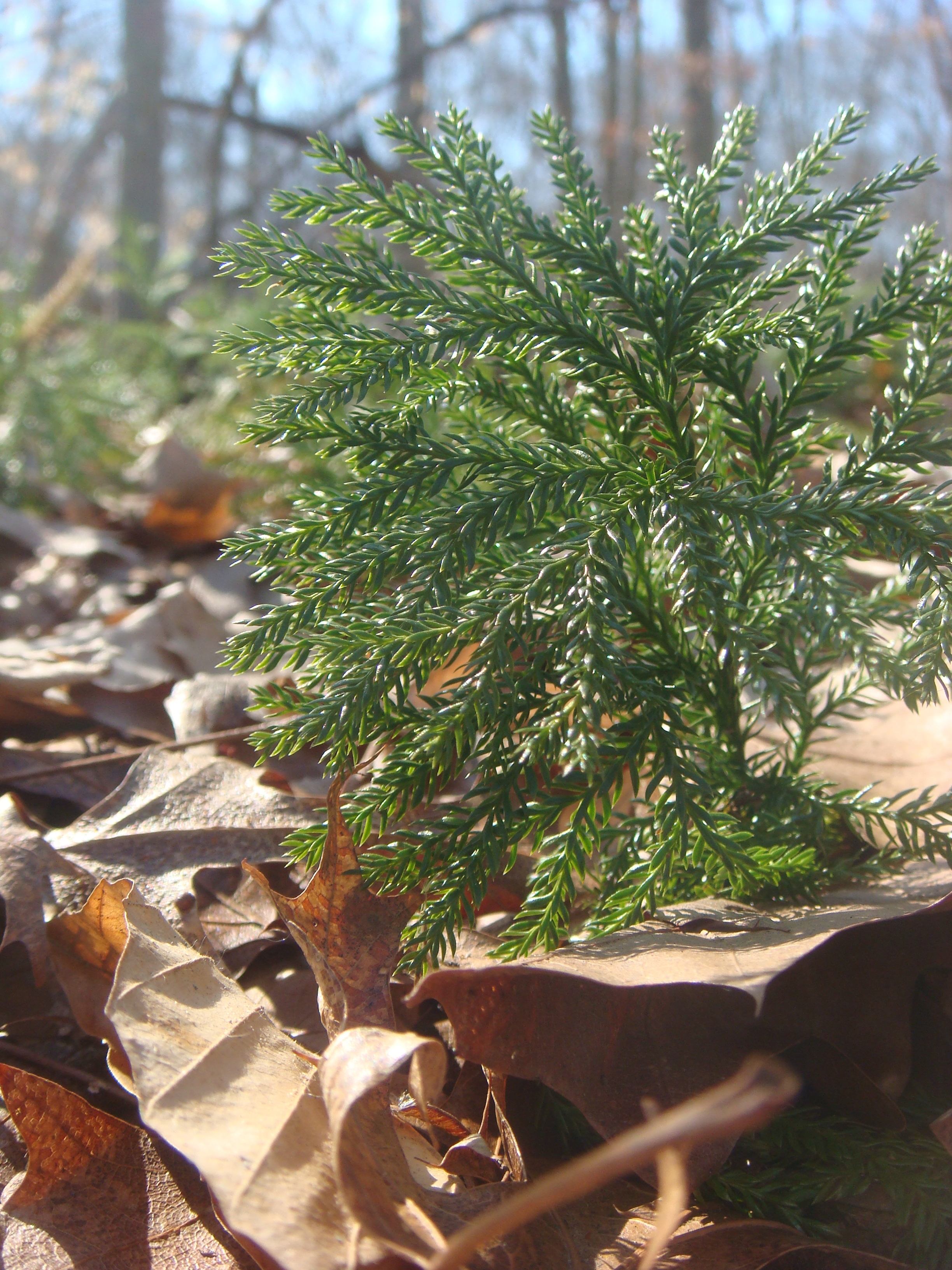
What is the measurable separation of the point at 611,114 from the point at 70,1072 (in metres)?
14.8

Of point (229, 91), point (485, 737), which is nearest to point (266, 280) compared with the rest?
point (485, 737)

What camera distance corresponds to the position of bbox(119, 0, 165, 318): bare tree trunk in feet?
29.4

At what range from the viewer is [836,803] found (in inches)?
56.9

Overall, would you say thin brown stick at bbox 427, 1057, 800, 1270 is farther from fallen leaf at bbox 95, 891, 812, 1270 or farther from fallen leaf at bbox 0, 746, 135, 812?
fallen leaf at bbox 0, 746, 135, 812

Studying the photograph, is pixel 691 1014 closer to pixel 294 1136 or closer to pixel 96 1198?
pixel 294 1136

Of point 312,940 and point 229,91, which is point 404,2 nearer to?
point 229,91

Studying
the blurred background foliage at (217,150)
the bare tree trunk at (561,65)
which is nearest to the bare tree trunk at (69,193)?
the blurred background foliage at (217,150)

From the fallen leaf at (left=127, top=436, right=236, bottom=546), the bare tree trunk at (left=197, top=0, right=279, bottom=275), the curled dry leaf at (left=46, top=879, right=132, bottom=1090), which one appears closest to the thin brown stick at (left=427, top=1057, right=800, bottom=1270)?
the curled dry leaf at (left=46, top=879, right=132, bottom=1090)

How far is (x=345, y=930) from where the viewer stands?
1312 mm

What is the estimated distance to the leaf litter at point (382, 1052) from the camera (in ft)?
3.25

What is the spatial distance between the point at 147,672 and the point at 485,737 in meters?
1.52

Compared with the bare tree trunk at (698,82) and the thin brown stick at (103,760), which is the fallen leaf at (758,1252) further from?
the bare tree trunk at (698,82)

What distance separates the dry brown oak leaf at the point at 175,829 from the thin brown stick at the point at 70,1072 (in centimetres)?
27

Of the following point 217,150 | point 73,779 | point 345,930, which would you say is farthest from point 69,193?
point 345,930
